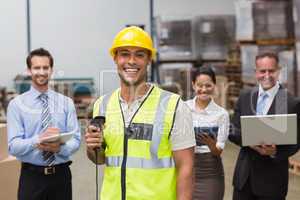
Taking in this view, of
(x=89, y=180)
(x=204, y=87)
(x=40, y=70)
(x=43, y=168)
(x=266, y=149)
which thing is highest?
(x=40, y=70)

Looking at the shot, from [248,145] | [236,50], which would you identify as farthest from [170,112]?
[236,50]

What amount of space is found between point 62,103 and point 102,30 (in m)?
7.08

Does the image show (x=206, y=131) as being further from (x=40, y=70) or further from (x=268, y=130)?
(x=40, y=70)

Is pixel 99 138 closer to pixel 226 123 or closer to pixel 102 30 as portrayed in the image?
pixel 226 123

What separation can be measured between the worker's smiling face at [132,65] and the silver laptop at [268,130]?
1.09 m

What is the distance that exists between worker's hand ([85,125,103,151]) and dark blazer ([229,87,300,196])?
1.38 metres

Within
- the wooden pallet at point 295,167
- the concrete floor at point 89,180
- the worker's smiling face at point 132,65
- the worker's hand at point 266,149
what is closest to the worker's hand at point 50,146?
the worker's smiling face at point 132,65

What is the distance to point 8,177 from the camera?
412cm

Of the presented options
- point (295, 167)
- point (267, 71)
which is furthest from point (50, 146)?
point (295, 167)

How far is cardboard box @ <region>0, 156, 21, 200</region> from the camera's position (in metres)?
4.07

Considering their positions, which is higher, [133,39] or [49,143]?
[133,39]

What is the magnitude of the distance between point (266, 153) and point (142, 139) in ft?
4.11

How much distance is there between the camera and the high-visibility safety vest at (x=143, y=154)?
2.03 m

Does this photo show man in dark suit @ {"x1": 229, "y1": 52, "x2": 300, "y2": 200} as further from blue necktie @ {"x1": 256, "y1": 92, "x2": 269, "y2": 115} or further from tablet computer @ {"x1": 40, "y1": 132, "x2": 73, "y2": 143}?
tablet computer @ {"x1": 40, "y1": 132, "x2": 73, "y2": 143}
